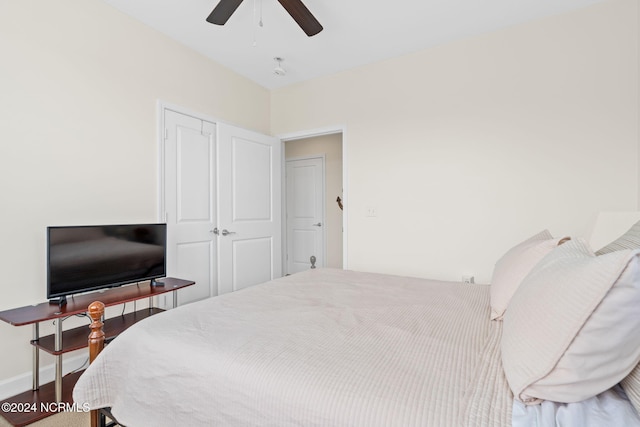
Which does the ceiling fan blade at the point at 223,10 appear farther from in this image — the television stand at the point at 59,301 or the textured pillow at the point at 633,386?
the textured pillow at the point at 633,386

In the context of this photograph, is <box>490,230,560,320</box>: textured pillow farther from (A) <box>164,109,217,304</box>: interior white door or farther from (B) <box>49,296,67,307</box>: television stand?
(A) <box>164,109,217,304</box>: interior white door

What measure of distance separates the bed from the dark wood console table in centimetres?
86

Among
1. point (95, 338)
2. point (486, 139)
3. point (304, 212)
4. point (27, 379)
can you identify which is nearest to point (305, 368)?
point (95, 338)

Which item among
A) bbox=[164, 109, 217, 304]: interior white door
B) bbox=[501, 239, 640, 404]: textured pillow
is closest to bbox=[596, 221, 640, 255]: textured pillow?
bbox=[501, 239, 640, 404]: textured pillow

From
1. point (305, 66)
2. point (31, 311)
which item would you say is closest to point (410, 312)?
point (31, 311)

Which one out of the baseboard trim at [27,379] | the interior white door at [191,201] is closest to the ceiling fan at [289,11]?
the interior white door at [191,201]

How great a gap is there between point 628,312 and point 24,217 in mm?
2787

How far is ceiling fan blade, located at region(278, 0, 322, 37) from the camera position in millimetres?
2035

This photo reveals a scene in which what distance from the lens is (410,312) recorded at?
1415mm

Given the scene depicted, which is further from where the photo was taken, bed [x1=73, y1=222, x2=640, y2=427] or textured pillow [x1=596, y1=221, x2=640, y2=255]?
textured pillow [x1=596, y1=221, x2=640, y2=255]

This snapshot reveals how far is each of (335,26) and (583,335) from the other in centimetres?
→ 272

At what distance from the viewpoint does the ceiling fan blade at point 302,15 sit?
2.04 meters

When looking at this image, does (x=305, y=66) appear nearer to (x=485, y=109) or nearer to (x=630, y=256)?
(x=485, y=109)

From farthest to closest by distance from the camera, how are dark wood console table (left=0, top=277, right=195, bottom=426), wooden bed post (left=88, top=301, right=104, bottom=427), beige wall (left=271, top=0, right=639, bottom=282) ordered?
beige wall (left=271, top=0, right=639, bottom=282) → dark wood console table (left=0, top=277, right=195, bottom=426) → wooden bed post (left=88, top=301, right=104, bottom=427)
